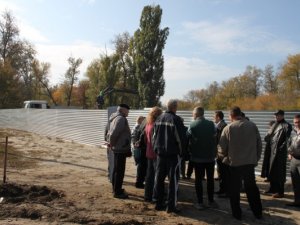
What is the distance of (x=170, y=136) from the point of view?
7500 mm

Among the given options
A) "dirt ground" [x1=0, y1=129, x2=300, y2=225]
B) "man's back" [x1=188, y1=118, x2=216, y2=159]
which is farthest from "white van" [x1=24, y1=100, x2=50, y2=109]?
"man's back" [x1=188, y1=118, x2=216, y2=159]

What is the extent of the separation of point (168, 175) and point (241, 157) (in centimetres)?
134

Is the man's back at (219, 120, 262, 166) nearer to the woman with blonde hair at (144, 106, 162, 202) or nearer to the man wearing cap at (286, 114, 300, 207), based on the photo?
the man wearing cap at (286, 114, 300, 207)

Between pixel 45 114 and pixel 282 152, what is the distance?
72.4 feet

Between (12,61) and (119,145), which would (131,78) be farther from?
(119,145)

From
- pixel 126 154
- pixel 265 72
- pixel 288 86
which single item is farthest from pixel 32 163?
pixel 265 72

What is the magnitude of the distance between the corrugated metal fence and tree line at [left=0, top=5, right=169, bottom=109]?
12169 mm

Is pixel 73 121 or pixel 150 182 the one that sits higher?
→ pixel 73 121

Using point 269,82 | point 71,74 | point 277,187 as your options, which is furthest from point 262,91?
point 277,187

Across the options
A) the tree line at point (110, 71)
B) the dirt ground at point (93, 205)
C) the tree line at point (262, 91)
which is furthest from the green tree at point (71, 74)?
the dirt ground at point (93, 205)

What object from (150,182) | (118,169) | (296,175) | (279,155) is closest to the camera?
(296,175)

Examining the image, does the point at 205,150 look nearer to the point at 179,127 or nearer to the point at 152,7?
the point at 179,127

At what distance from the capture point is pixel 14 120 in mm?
34938

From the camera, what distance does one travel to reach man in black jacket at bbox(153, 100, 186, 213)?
7484 millimetres
